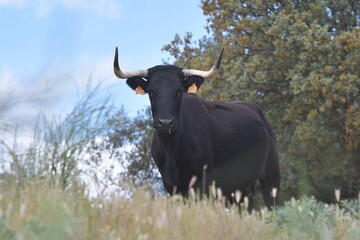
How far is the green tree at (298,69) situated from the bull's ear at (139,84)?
1196 cm

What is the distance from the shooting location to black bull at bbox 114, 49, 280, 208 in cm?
1145

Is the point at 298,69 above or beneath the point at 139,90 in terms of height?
above

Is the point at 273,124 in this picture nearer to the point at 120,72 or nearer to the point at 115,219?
the point at 120,72

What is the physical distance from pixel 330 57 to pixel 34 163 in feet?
62.7

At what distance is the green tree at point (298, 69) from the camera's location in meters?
24.1

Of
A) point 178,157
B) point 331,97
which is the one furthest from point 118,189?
point 331,97

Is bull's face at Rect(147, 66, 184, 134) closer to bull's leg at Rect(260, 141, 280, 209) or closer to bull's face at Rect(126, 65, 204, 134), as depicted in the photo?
bull's face at Rect(126, 65, 204, 134)

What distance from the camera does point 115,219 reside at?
5.68 metres

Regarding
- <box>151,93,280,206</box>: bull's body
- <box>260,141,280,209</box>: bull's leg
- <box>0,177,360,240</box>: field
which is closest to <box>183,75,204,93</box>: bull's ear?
<box>151,93,280,206</box>: bull's body

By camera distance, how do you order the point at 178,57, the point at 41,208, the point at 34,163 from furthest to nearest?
the point at 178,57, the point at 34,163, the point at 41,208

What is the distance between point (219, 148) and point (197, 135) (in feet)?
2.19

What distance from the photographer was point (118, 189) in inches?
251

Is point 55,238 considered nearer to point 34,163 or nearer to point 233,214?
point 34,163

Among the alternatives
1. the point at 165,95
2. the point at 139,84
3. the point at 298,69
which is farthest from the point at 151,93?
the point at 298,69
